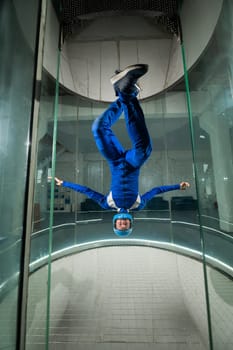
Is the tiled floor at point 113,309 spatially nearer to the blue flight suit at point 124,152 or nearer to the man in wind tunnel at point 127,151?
the man in wind tunnel at point 127,151

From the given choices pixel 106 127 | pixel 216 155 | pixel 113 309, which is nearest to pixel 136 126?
pixel 106 127

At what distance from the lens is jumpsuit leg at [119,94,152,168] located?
4.22ft

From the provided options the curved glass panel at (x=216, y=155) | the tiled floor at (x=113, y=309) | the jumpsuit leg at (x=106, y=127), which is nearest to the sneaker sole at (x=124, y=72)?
the jumpsuit leg at (x=106, y=127)

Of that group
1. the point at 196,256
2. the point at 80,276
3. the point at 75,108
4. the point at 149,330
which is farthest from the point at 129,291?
the point at 75,108

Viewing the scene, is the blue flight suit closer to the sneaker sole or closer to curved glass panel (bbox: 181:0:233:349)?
the sneaker sole

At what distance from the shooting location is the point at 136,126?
1.37m

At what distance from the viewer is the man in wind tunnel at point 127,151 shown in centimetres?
120

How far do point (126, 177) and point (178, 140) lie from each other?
366 cm

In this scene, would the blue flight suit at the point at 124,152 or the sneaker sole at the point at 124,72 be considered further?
the blue flight suit at the point at 124,152

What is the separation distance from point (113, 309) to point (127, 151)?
1566mm

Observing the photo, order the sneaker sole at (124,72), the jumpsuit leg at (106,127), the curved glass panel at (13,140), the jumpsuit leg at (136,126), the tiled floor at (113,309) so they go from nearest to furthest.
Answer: the curved glass panel at (13,140), the sneaker sole at (124,72), the tiled floor at (113,309), the jumpsuit leg at (136,126), the jumpsuit leg at (106,127)

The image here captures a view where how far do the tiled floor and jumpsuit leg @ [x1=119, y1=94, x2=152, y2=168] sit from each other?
116 cm

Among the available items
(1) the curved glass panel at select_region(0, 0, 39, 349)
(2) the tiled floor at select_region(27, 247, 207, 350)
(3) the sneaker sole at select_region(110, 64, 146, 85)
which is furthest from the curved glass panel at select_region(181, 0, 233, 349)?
(1) the curved glass panel at select_region(0, 0, 39, 349)

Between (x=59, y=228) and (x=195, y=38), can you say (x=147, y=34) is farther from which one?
(x=59, y=228)
